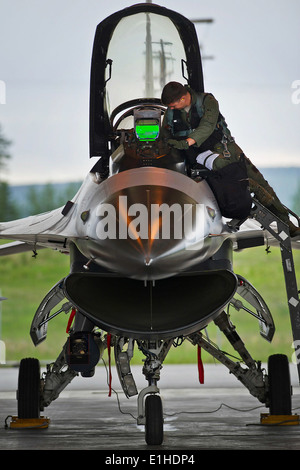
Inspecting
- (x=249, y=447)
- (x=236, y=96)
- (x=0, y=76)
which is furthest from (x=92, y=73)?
(x=236, y=96)

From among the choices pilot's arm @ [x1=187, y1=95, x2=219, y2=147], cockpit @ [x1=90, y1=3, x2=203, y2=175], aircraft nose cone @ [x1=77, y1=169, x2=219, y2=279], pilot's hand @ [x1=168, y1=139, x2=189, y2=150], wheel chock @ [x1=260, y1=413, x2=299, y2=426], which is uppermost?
cockpit @ [x1=90, y1=3, x2=203, y2=175]

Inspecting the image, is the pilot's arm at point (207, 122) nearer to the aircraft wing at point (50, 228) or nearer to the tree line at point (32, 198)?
the aircraft wing at point (50, 228)

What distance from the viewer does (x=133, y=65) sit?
6965 millimetres

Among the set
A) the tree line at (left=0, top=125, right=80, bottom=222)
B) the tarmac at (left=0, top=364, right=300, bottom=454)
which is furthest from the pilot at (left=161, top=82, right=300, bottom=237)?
the tree line at (left=0, top=125, right=80, bottom=222)

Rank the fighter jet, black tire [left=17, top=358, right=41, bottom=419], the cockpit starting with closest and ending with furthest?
the fighter jet, the cockpit, black tire [left=17, top=358, right=41, bottom=419]

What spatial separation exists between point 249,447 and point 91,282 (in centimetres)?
158

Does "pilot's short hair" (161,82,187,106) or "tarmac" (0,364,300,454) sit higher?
"pilot's short hair" (161,82,187,106)

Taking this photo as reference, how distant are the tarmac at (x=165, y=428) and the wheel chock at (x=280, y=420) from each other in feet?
0.31

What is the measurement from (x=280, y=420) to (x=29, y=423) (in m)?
2.31

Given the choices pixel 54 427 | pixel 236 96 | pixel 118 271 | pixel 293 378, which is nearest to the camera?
pixel 118 271

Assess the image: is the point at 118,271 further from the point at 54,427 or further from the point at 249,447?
the point at 54,427

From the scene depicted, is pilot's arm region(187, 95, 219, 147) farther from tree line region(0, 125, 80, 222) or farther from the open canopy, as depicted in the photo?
tree line region(0, 125, 80, 222)

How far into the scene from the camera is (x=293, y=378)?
53.7 feet

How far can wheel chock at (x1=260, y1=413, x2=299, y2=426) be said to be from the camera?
7723 mm
